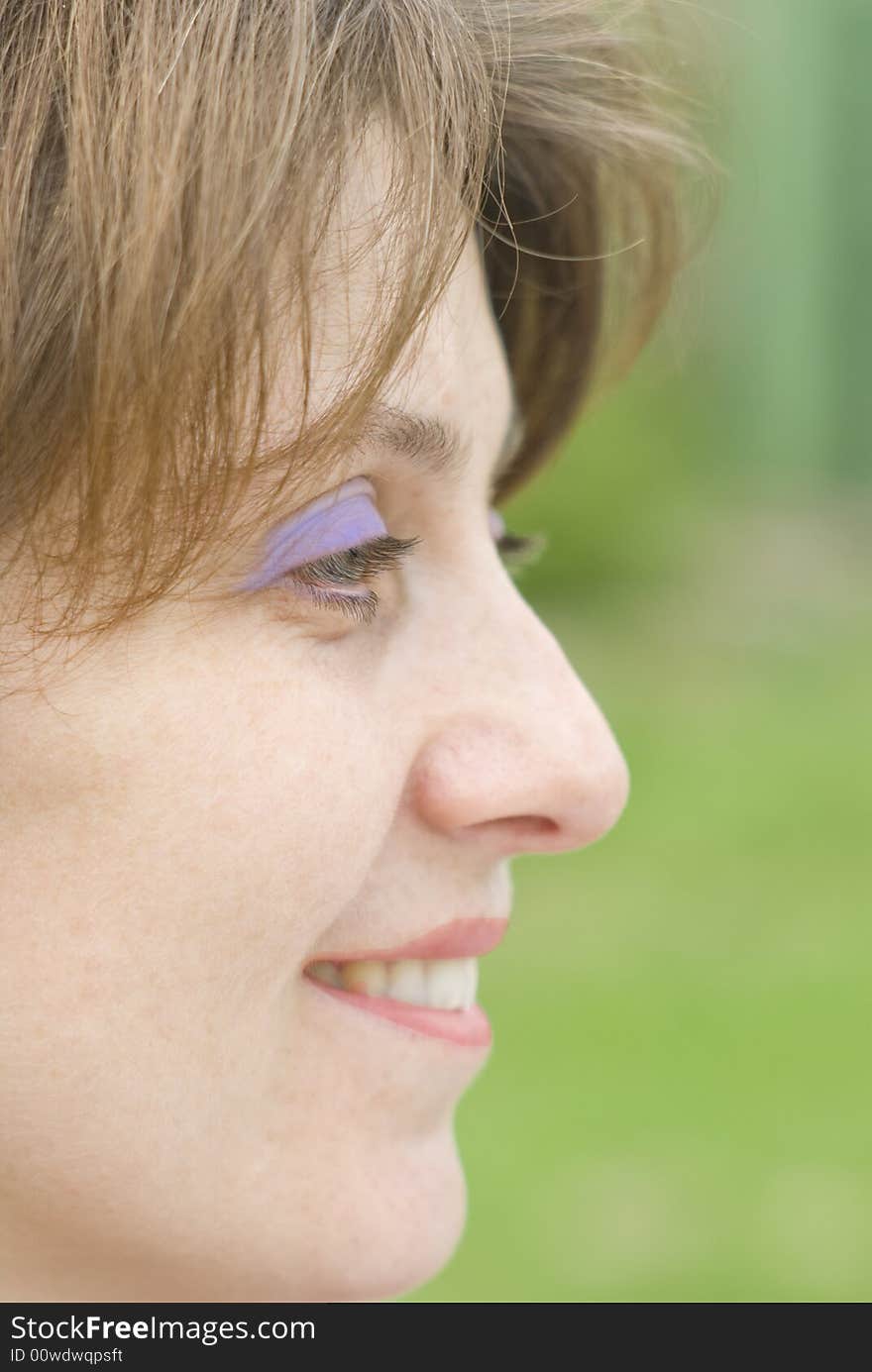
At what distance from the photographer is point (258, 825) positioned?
119 cm

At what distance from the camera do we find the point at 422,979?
1.40 m

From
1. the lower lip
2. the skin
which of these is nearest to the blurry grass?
the lower lip

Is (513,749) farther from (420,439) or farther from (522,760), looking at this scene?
(420,439)

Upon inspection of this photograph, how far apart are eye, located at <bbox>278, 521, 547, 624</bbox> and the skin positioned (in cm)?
1

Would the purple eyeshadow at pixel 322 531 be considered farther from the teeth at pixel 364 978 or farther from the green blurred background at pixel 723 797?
the green blurred background at pixel 723 797

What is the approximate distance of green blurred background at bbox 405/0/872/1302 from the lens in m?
3.85

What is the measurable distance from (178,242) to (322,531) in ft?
0.85

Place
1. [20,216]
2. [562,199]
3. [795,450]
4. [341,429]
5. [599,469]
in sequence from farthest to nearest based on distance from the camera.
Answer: [795,450], [599,469], [562,199], [341,429], [20,216]

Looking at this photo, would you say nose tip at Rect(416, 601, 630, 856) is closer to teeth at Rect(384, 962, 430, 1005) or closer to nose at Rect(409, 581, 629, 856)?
nose at Rect(409, 581, 629, 856)

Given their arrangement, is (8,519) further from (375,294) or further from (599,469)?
(599,469)

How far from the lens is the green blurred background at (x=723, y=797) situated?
3850 mm

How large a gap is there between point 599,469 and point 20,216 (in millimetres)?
7814

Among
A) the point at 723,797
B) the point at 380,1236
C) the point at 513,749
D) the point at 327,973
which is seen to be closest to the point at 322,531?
the point at 513,749

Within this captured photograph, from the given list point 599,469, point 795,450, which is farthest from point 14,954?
point 795,450
